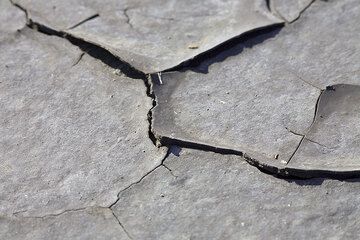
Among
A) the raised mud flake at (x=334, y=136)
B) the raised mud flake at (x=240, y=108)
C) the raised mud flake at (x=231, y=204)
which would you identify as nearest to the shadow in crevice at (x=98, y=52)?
the raised mud flake at (x=240, y=108)

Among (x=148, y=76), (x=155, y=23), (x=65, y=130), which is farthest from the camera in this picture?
(x=155, y=23)

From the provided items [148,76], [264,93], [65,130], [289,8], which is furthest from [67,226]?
[289,8]

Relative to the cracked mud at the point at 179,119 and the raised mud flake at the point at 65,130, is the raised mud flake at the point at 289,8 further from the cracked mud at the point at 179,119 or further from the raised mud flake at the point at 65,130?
the raised mud flake at the point at 65,130

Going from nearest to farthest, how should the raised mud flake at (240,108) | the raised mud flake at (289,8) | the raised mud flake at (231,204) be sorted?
the raised mud flake at (231,204), the raised mud flake at (240,108), the raised mud flake at (289,8)

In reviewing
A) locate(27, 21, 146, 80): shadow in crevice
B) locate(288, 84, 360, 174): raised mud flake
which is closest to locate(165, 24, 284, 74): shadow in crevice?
locate(27, 21, 146, 80): shadow in crevice

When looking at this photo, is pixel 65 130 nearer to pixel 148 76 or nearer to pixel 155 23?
pixel 148 76

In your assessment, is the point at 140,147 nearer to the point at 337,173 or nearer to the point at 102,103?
the point at 102,103

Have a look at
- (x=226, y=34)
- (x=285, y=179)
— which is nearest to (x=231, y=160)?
(x=285, y=179)

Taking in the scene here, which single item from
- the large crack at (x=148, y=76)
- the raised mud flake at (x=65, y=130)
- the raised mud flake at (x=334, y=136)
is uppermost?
the raised mud flake at (x=334, y=136)
